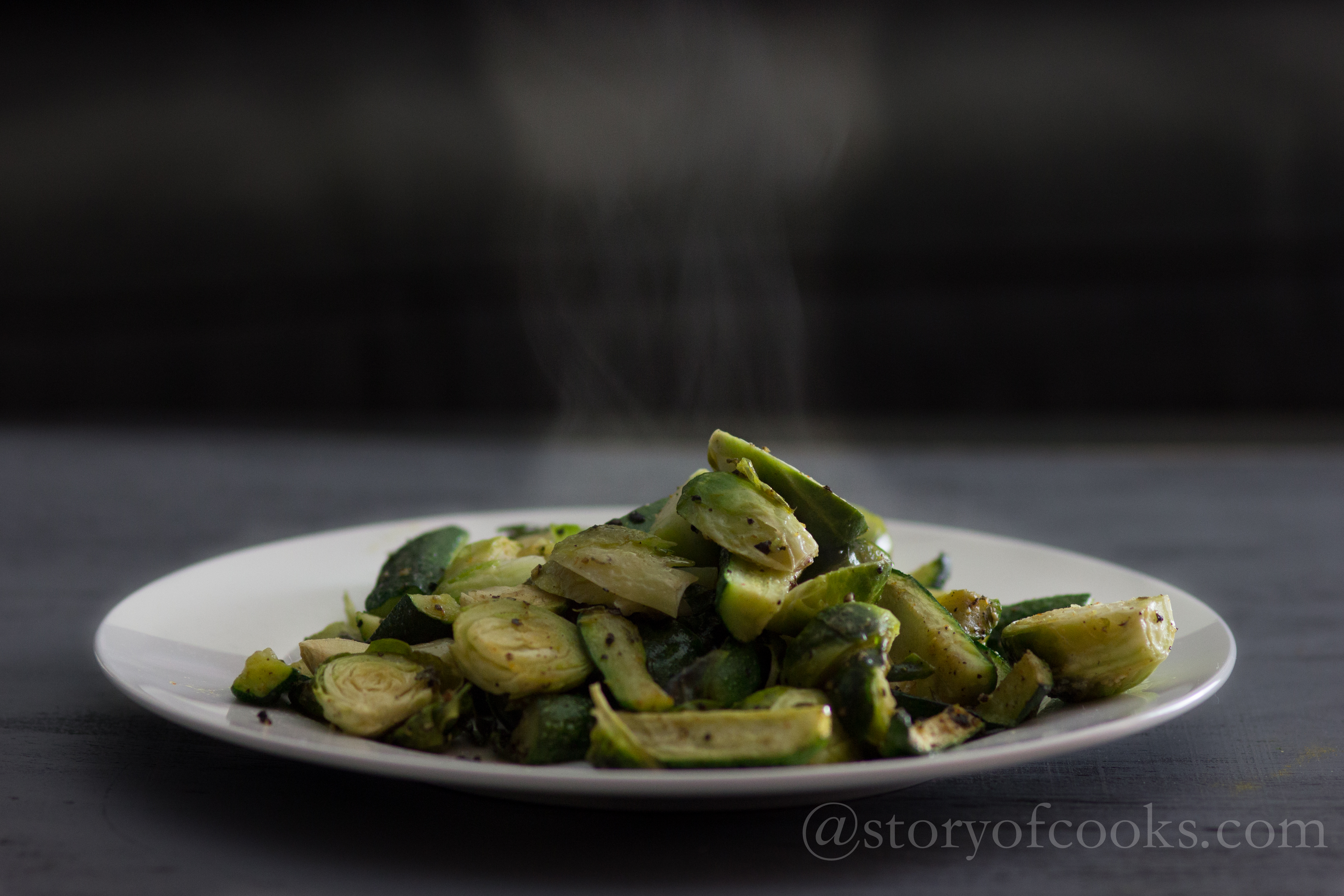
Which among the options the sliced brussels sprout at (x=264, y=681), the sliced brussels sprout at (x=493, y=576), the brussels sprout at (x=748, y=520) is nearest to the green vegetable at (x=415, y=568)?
the sliced brussels sprout at (x=493, y=576)

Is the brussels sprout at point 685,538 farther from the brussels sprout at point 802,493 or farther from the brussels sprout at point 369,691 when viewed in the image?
the brussels sprout at point 369,691

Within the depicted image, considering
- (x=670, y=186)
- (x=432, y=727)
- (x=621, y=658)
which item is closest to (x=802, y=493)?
→ (x=621, y=658)

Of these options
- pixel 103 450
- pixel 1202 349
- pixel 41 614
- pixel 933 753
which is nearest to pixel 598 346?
pixel 103 450

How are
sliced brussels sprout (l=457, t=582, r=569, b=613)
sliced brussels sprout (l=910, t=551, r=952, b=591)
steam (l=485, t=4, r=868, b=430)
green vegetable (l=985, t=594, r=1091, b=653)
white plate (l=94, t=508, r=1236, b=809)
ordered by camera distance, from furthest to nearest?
steam (l=485, t=4, r=868, b=430)
sliced brussels sprout (l=910, t=551, r=952, b=591)
green vegetable (l=985, t=594, r=1091, b=653)
sliced brussels sprout (l=457, t=582, r=569, b=613)
white plate (l=94, t=508, r=1236, b=809)

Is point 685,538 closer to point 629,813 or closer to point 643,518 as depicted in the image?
point 643,518

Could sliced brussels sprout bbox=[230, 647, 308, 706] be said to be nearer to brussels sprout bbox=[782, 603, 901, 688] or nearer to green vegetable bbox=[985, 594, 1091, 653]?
brussels sprout bbox=[782, 603, 901, 688]

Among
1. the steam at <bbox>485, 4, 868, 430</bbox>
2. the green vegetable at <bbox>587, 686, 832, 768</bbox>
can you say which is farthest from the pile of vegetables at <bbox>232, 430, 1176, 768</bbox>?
the steam at <bbox>485, 4, 868, 430</bbox>
